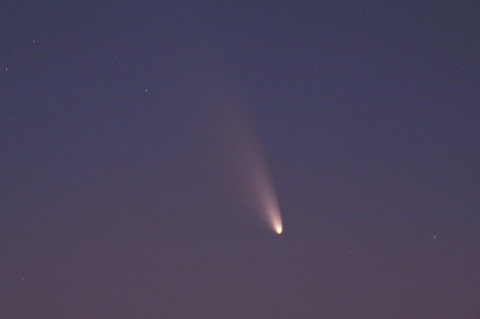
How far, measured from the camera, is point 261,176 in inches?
183

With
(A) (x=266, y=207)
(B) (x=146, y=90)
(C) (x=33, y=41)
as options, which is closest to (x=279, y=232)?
(A) (x=266, y=207)

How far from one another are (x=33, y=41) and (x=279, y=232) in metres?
2.54

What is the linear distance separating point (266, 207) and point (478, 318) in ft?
6.47

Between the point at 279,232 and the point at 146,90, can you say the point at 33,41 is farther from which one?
the point at 279,232

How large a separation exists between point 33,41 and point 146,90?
997 millimetres

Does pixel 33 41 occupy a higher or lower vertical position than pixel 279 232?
higher

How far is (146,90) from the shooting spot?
467 centimetres

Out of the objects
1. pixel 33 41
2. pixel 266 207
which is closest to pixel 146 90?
pixel 33 41

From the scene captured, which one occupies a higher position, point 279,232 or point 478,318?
point 279,232

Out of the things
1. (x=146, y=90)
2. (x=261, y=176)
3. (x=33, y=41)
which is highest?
(x=33, y=41)

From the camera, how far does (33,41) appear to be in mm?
4617

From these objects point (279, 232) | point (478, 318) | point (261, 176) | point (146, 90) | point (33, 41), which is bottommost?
point (478, 318)

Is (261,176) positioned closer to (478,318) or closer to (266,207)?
(266,207)

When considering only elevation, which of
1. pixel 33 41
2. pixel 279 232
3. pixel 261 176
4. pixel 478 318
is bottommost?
pixel 478 318
